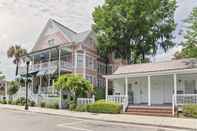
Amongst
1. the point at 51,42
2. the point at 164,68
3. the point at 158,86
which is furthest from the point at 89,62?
the point at 164,68

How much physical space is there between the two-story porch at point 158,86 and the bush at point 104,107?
103cm

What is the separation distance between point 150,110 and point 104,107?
12.7 ft

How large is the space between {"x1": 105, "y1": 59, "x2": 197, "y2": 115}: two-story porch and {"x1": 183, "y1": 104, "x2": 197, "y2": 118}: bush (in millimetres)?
1051

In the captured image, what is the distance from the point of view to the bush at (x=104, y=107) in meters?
23.0

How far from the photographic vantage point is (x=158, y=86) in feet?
86.8

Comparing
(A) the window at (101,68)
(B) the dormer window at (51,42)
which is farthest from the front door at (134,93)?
(B) the dormer window at (51,42)

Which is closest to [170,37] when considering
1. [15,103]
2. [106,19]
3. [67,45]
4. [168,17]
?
[168,17]

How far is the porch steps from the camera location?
21.2 metres

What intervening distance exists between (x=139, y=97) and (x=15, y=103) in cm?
1750

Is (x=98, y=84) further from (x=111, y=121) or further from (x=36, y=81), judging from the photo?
(x=111, y=121)

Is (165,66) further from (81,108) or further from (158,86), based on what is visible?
(81,108)

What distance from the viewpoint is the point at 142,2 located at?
39719mm

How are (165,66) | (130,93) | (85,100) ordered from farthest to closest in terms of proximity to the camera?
(130,93)
(165,66)
(85,100)

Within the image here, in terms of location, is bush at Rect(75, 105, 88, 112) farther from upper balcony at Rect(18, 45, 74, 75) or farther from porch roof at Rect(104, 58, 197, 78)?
upper balcony at Rect(18, 45, 74, 75)
